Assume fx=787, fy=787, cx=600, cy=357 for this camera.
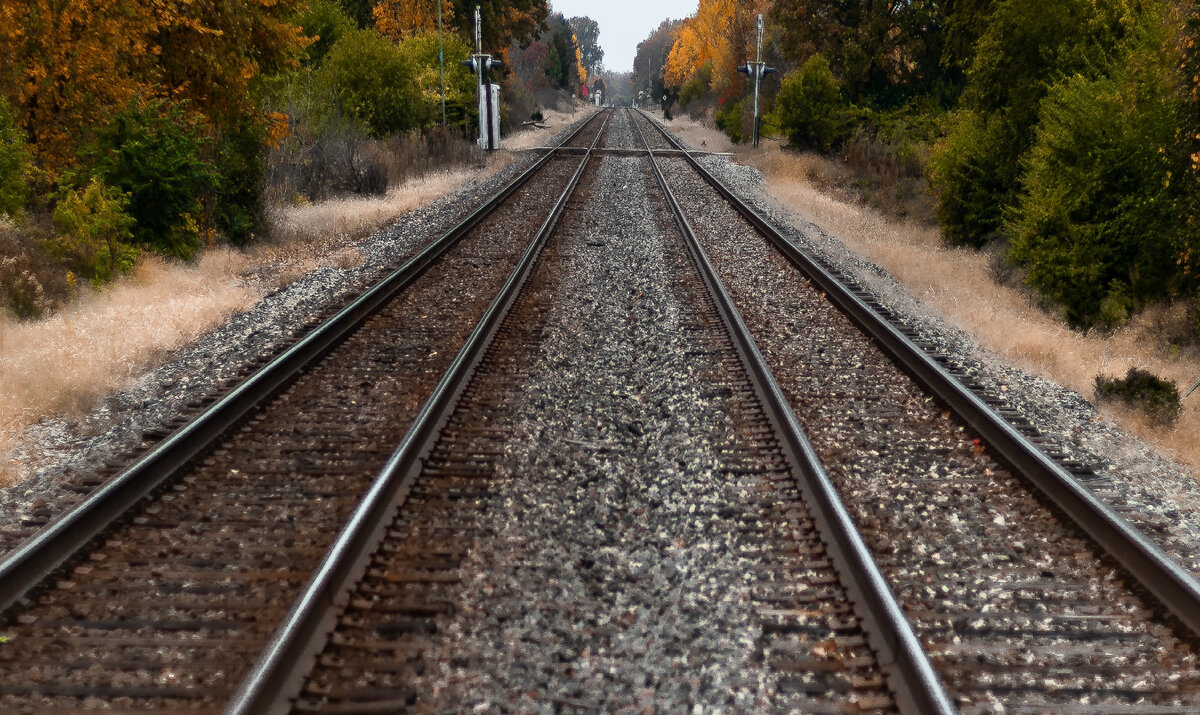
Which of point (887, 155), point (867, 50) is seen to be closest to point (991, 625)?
point (887, 155)

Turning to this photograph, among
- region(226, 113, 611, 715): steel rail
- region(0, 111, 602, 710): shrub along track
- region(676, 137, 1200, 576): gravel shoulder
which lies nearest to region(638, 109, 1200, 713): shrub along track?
region(676, 137, 1200, 576): gravel shoulder

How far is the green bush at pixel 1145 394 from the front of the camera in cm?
613

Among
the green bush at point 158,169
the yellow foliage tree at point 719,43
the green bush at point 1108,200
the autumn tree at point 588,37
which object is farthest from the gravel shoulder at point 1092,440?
the autumn tree at point 588,37

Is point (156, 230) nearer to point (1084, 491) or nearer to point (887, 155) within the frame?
point (1084, 491)

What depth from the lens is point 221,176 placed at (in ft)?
39.6

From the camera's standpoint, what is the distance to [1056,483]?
4.71 m

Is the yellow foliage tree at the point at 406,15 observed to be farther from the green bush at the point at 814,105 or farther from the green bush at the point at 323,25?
the green bush at the point at 814,105

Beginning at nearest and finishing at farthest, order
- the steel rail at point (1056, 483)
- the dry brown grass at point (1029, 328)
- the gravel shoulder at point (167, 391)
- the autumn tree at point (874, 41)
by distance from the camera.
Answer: the steel rail at point (1056, 483) < the gravel shoulder at point (167, 391) < the dry brown grass at point (1029, 328) < the autumn tree at point (874, 41)

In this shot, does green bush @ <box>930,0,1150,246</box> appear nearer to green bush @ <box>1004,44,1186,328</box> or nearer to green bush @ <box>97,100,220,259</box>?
green bush @ <box>1004,44,1186,328</box>

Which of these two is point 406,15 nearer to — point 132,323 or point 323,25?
point 323,25

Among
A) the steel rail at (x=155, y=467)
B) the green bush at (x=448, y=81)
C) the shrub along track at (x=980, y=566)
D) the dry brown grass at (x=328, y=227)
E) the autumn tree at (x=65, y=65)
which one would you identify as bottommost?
the shrub along track at (x=980, y=566)

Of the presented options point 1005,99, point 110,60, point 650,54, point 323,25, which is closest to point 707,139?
point 323,25

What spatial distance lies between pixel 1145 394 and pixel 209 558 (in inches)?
270

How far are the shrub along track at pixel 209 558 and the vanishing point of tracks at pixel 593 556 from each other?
16mm
